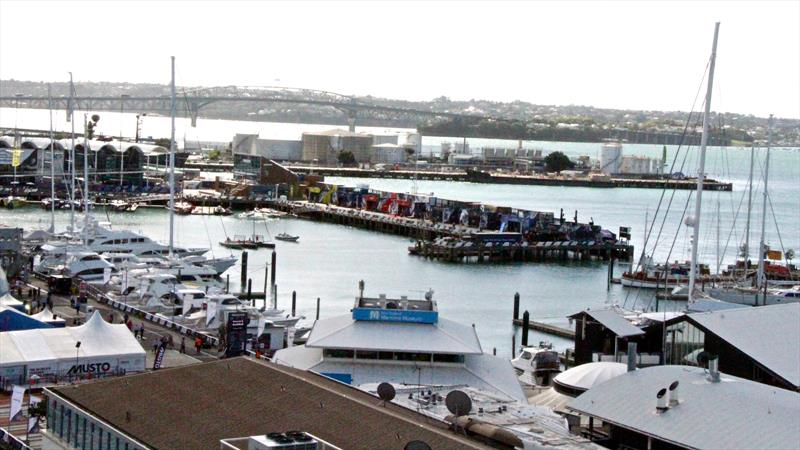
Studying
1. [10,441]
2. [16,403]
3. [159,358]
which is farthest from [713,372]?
[159,358]

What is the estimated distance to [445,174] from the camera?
89375 millimetres

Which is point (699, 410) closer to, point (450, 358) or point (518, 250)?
point (450, 358)

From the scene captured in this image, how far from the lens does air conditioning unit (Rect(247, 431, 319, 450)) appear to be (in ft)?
28.0

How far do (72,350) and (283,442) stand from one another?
25.8ft

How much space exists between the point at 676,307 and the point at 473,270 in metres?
8.74

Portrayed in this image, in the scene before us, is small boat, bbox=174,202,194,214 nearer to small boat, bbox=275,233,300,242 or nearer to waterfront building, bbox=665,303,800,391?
small boat, bbox=275,233,300,242

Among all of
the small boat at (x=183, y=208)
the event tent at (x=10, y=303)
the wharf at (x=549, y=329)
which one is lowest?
the small boat at (x=183, y=208)

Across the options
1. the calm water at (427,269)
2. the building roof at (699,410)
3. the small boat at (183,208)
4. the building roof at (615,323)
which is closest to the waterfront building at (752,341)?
the building roof at (615,323)

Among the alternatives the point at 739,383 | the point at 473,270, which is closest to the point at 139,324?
the point at 739,383

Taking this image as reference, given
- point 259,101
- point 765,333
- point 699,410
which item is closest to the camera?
point 699,410

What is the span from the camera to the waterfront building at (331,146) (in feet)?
307

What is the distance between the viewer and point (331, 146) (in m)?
94.6

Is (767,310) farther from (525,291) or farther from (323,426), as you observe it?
(525,291)

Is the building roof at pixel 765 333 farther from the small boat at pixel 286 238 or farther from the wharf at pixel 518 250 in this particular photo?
the small boat at pixel 286 238
